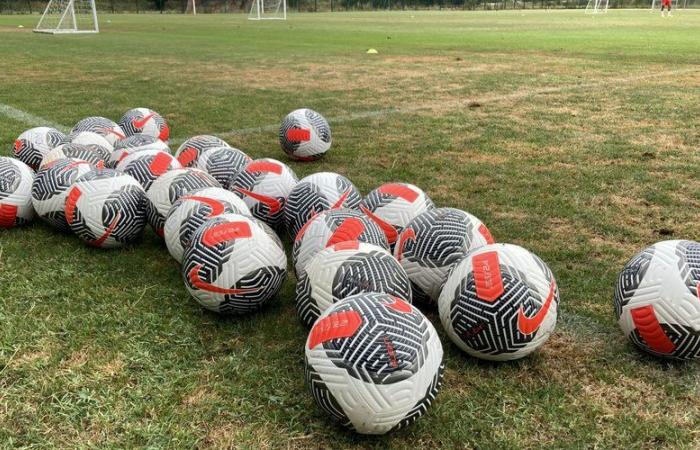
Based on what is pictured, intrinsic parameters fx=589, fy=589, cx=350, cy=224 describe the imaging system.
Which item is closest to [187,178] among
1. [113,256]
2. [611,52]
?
[113,256]

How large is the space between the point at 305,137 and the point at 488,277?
4.20 meters

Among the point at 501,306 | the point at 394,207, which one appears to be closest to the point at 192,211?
the point at 394,207

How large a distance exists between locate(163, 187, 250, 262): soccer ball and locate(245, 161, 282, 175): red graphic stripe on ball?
2.33ft

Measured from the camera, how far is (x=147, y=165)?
5.22m

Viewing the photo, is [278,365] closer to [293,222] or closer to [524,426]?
[524,426]

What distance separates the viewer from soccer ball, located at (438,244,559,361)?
3051 mm

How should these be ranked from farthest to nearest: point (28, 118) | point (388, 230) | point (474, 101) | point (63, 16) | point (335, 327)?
1. point (63, 16)
2. point (474, 101)
3. point (28, 118)
4. point (388, 230)
5. point (335, 327)

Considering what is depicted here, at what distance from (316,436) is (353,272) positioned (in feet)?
2.98

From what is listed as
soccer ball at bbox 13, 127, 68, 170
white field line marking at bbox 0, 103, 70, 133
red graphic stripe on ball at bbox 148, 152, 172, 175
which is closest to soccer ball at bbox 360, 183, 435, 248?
red graphic stripe on ball at bbox 148, 152, 172, 175

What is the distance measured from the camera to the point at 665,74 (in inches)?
544

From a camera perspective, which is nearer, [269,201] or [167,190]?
[167,190]

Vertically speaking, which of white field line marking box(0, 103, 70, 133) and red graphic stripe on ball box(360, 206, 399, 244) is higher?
red graphic stripe on ball box(360, 206, 399, 244)

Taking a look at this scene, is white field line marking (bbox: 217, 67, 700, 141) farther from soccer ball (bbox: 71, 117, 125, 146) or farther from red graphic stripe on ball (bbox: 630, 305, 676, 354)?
red graphic stripe on ball (bbox: 630, 305, 676, 354)

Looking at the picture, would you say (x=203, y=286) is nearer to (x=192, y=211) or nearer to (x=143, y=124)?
(x=192, y=211)
